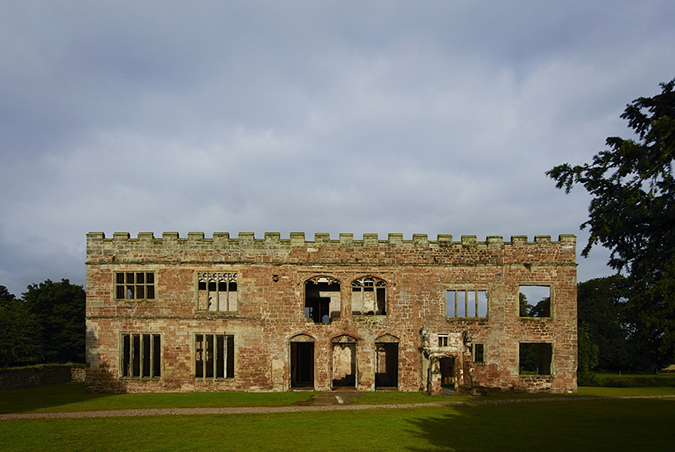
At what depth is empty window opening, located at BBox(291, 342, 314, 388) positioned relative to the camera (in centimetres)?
3762

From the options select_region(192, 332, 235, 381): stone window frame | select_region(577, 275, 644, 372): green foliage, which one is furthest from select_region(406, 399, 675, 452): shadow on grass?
select_region(577, 275, 644, 372): green foliage

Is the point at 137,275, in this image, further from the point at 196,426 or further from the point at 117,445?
the point at 117,445

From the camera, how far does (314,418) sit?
21672 millimetres

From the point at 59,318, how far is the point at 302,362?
88.8 feet

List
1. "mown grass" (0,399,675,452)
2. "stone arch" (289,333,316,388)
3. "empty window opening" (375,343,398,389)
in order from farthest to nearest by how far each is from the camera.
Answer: "empty window opening" (375,343,398,389)
"stone arch" (289,333,316,388)
"mown grass" (0,399,675,452)

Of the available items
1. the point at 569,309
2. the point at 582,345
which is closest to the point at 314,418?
the point at 569,309

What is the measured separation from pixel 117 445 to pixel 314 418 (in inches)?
303

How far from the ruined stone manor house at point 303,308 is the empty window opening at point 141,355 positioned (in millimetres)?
73

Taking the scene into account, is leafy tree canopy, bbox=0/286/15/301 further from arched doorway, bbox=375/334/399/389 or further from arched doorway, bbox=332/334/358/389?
arched doorway, bbox=375/334/399/389

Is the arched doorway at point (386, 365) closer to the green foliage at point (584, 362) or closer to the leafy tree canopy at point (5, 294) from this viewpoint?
the green foliage at point (584, 362)

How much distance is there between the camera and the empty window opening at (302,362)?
3762 centimetres

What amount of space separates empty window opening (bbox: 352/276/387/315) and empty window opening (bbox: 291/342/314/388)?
13.8 feet

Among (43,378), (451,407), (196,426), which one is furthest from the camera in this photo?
(43,378)

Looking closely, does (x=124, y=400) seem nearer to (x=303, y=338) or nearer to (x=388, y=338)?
(x=303, y=338)
